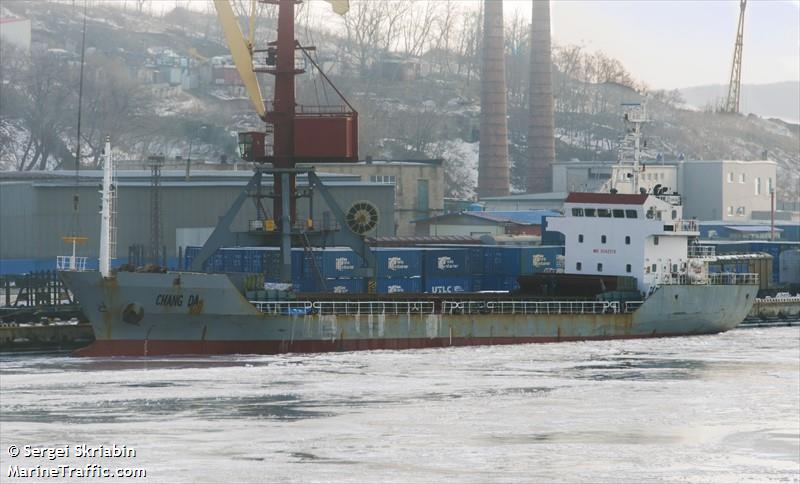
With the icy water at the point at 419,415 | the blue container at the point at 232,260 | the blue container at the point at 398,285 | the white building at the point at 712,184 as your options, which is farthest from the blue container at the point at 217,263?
the white building at the point at 712,184

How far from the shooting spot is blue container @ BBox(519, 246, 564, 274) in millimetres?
75188

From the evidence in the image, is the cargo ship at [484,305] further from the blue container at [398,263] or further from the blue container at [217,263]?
the blue container at [217,263]

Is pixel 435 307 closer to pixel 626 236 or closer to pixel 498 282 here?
pixel 498 282

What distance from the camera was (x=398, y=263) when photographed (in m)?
73.2

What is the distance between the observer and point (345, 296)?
65.1m

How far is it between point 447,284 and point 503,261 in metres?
3.21

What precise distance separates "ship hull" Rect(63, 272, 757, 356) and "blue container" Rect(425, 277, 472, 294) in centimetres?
782

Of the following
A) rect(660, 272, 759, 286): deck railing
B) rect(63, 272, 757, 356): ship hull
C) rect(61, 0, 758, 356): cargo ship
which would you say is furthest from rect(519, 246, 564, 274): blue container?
rect(63, 272, 757, 356): ship hull

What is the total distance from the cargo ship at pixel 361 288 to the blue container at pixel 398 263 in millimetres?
93

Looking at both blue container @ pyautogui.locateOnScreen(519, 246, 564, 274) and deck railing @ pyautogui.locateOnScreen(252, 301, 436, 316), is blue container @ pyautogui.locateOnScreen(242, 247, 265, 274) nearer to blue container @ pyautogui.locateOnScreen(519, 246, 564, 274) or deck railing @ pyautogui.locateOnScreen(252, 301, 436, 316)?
deck railing @ pyautogui.locateOnScreen(252, 301, 436, 316)

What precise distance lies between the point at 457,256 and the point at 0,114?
356 feet

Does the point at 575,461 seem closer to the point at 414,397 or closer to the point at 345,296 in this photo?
the point at 414,397

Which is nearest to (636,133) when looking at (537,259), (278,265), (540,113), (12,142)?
(537,259)

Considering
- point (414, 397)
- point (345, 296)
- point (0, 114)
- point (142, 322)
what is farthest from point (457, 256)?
point (0, 114)
